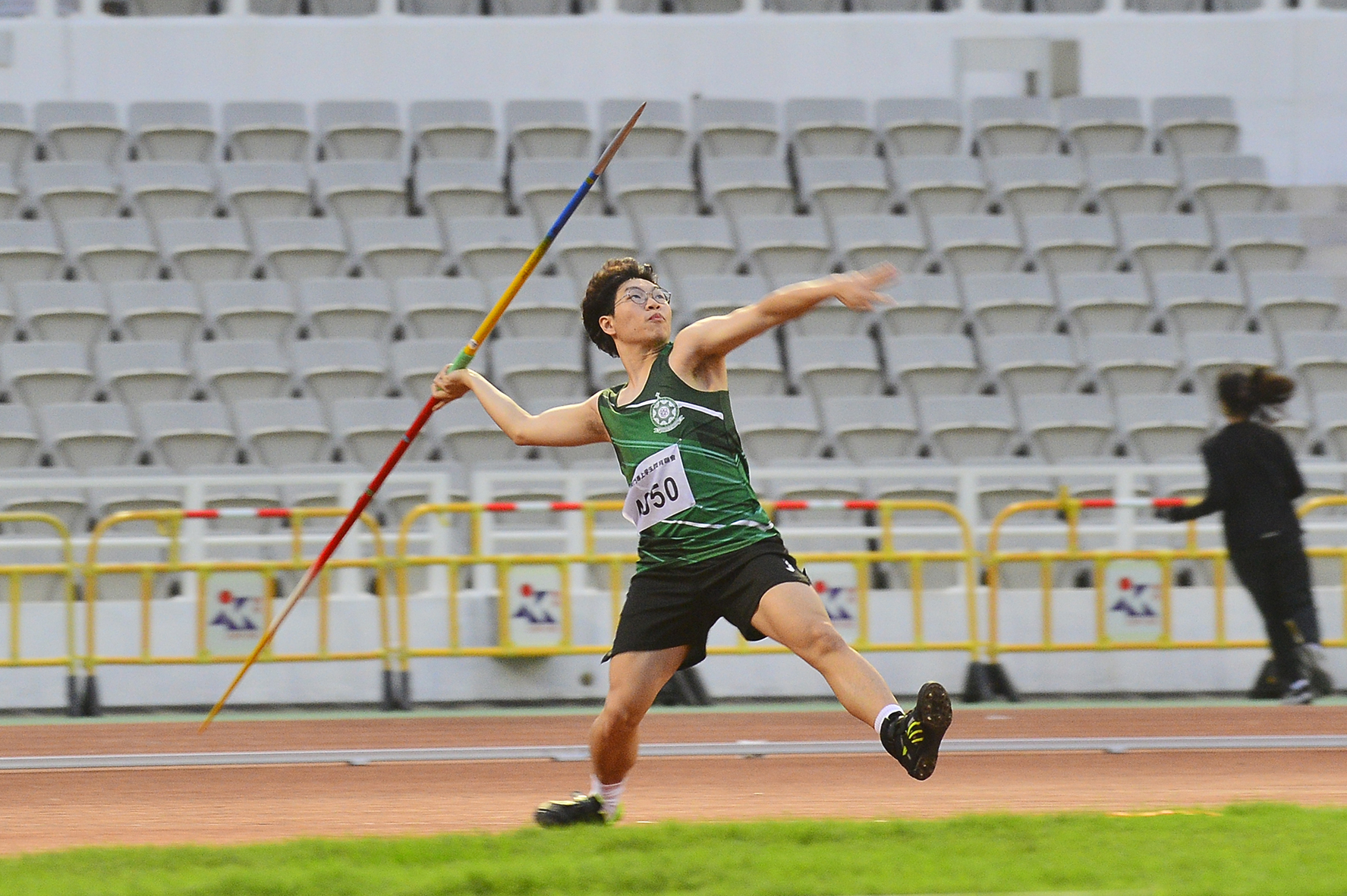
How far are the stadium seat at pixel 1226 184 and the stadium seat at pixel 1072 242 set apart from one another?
125 centimetres

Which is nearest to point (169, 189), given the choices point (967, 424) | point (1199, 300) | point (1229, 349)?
point (967, 424)

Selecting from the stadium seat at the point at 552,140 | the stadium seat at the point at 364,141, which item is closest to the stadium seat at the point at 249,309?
the stadium seat at the point at 364,141

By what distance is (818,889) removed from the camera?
446 centimetres

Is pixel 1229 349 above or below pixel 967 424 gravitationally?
above

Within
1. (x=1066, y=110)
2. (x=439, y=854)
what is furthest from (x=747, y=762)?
(x=1066, y=110)

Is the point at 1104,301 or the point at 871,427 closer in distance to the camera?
the point at 871,427

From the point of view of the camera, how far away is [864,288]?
17.3ft

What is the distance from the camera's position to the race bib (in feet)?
18.3

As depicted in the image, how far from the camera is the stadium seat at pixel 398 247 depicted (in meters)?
15.2

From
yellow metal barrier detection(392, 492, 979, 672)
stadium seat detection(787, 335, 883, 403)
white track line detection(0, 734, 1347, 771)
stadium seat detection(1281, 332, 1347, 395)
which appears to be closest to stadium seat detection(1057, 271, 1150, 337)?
stadium seat detection(1281, 332, 1347, 395)

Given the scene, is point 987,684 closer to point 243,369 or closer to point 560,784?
point 560,784

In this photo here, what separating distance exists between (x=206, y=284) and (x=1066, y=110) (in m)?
8.97

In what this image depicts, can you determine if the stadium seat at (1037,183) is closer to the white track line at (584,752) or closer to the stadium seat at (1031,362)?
the stadium seat at (1031,362)

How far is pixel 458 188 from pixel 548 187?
855mm
